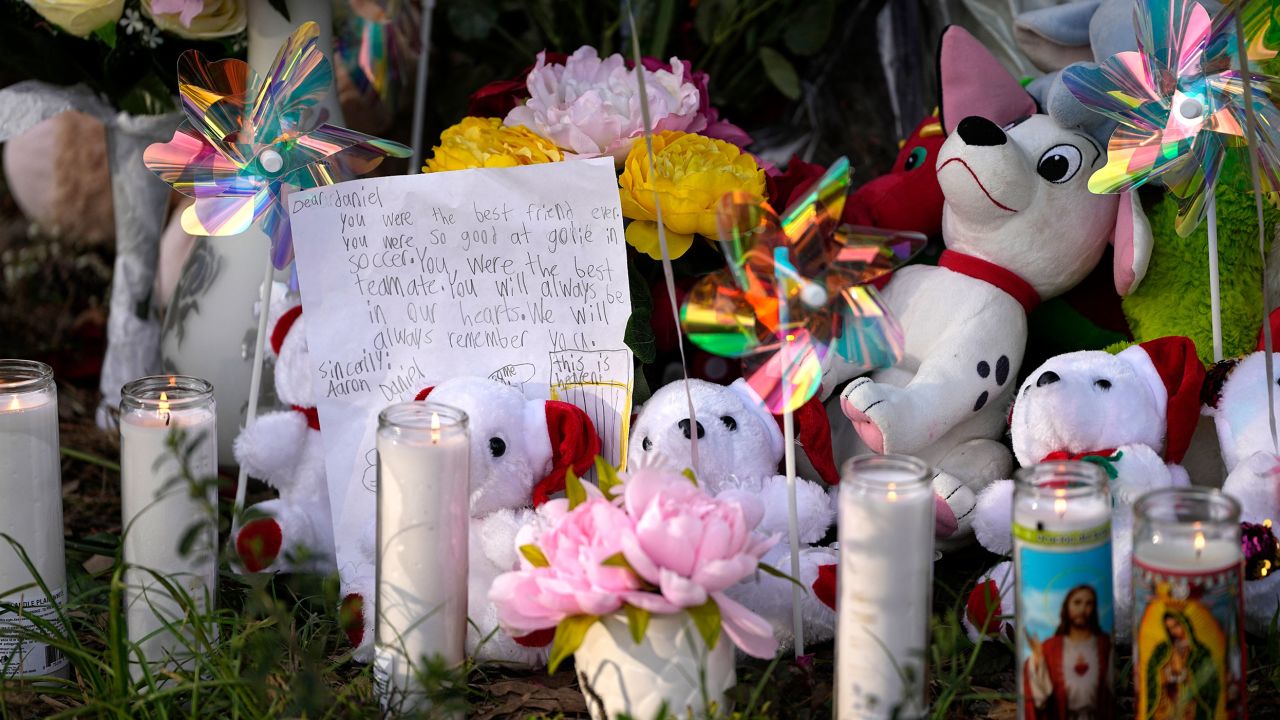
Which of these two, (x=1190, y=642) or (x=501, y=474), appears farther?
(x=501, y=474)

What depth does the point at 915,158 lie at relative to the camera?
4.55 feet

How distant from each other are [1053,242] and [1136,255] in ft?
0.26

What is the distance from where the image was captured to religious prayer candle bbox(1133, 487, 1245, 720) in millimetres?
850

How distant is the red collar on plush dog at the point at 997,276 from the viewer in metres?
1.26

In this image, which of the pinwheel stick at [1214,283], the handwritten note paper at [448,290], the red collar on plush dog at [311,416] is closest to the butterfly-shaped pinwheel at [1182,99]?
the pinwheel stick at [1214,283]

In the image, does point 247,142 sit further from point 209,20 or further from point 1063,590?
point 1063,590

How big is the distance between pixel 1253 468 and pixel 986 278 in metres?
0.31

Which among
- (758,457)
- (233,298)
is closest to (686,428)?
(758,457)

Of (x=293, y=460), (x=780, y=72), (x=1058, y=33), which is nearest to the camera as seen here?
(x=293, y=460)

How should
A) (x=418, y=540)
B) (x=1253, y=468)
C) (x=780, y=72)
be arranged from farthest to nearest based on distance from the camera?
1. (x=780, y=72)
2. (x=1253, y=468)
3. (x=418, y=540)

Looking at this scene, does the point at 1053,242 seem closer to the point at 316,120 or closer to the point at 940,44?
the point at 940,44

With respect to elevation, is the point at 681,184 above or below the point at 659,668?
above

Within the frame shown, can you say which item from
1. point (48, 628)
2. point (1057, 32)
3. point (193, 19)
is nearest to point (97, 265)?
point (193, 19)

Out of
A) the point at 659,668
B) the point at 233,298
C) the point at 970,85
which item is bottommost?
the point at 659,668
